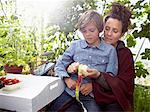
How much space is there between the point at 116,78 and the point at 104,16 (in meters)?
0.38

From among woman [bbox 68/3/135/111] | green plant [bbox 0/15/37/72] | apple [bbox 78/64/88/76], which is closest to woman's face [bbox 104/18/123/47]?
woman [bbox 68/3/135/111]

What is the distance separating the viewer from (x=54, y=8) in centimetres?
161

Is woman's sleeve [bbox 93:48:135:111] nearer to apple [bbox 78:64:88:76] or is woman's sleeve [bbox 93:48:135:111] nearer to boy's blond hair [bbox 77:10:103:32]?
apple [bbox 78:64:88:76]

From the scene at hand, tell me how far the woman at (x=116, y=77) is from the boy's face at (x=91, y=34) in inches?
2.7

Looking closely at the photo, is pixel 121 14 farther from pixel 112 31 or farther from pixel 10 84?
pixel 10 84

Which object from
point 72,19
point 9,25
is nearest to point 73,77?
point 72,19

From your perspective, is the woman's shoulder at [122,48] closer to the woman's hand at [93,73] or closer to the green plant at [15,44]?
the woman's hand at [93,73]

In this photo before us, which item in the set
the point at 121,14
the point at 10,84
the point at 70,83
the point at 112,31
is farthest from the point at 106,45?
the point at 10,84

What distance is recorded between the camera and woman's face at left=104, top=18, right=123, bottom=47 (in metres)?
1.45

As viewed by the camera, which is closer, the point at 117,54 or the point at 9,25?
the point at 117,54

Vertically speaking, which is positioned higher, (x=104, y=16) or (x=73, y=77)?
(x=104, y=16)

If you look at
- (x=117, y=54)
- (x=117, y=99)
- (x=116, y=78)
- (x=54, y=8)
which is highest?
(x=54, y=8)

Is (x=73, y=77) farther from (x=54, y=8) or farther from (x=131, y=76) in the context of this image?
(x=54, y=8)

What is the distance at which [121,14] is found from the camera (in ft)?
4.75
